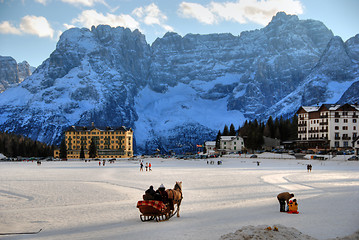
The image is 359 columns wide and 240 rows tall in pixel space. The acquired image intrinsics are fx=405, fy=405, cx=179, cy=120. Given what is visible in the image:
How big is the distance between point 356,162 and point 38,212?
270 ft

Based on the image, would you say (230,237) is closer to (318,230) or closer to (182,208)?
(318,230)

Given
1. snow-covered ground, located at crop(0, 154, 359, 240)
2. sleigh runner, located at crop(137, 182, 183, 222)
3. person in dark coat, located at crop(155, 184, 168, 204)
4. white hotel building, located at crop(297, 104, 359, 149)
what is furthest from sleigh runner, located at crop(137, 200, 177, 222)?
white hotel building, located at crop(297, 104, 359, 149)

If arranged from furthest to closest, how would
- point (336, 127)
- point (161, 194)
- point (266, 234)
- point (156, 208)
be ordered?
point (336, 127), point (161, 194), point (156, 208), point (266, 234)

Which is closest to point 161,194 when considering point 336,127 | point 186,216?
point 186,216

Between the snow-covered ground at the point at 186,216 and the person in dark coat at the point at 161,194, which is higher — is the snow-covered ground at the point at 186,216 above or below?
below


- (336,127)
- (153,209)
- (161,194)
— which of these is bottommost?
(153,209)

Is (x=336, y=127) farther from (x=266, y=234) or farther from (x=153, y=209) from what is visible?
(x=266, y=234)

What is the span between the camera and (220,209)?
26984 millimetres

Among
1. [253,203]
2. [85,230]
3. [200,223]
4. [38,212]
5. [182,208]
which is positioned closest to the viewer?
[85,230]

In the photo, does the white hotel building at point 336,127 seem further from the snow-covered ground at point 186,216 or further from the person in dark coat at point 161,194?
the person in dark coat at point 161,194

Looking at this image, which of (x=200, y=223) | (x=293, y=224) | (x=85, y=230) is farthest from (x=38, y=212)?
(x=293, y=224)

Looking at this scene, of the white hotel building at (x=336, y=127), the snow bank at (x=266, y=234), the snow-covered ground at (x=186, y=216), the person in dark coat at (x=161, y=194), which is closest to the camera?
the snow bank at (x=266, y=234)

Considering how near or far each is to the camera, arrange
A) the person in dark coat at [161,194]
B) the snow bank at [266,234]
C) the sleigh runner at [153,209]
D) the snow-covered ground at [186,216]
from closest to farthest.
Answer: the snow bank at [266,234] < the snow-covered ground at [186,216] < the sleigh runner at [153,209] < the person in dark coat at [161,194]

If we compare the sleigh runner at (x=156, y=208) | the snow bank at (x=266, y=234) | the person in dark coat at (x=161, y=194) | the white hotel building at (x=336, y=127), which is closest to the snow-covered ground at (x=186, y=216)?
the snow bank at (x=266, y=234)
